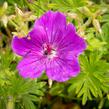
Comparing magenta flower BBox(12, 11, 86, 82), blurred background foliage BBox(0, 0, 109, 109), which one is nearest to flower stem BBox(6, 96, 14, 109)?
blurred background foliage BBox(0, 0, 109, 109)

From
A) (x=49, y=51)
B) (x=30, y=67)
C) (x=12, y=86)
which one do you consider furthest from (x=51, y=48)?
(x=12, y=86)

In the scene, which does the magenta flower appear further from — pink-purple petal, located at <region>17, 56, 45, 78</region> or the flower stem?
the flower stem

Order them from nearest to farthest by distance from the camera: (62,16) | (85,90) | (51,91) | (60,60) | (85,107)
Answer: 1. (62,16)
2. (60,60)
3. (85,90)
4. (51,91)
5. (85,107)

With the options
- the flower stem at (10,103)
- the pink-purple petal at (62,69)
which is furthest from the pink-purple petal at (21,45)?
the flower stem at (10,103)

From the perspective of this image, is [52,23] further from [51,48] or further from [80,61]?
[80,61]

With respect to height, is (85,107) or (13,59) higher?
(13,59)

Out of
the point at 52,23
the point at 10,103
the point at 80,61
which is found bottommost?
the point at 10,103

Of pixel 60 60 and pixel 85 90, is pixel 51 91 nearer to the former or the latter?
pixel 85 90

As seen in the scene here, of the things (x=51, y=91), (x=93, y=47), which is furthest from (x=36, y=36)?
(x=51, y=91)
